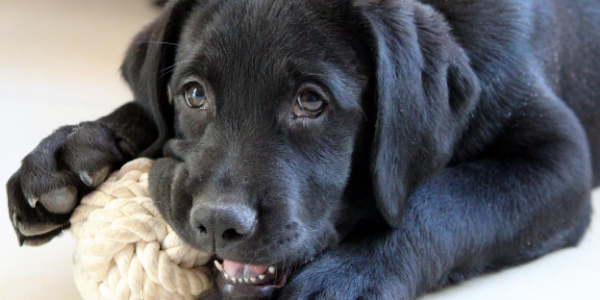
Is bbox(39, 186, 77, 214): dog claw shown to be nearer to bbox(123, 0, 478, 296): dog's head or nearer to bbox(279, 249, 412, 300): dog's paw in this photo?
bbox(123, 0, 478, 296): dog's head

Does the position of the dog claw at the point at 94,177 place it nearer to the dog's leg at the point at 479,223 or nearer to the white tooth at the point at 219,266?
the white tooth at the point at 219,266

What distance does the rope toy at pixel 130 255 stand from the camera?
2172 mm

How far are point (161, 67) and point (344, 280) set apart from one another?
0.99 metres

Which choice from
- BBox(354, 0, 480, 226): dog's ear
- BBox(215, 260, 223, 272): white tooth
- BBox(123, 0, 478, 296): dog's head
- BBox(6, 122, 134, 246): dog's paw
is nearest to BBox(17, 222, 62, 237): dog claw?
BBox(6, 122, 134, 246): dog's paw

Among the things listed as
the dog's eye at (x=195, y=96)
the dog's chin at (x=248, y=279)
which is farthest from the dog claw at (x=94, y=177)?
the dog's chin at (x=248, y=279)

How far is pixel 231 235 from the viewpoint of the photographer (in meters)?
1.98

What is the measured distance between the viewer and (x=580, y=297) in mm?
2469

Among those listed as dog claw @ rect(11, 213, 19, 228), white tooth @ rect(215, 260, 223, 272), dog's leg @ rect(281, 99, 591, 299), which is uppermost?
dog claw @ rect(11, 213, 19, 228)

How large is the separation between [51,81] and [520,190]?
135 inches

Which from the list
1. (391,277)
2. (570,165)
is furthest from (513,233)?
(391,277)

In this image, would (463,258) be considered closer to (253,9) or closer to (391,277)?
(391,277)

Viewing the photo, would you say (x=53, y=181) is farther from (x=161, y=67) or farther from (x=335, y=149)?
(x=335, y=149)

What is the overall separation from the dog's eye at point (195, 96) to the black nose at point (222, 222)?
1.55 feet

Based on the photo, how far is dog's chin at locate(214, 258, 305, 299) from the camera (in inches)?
84.4
